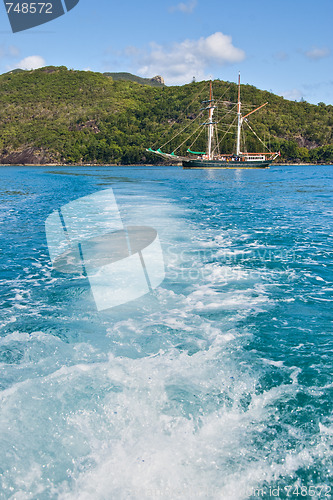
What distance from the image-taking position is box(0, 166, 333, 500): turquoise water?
308 centimetres

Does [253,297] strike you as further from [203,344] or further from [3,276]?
[3,276]

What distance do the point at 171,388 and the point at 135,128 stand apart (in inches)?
7425

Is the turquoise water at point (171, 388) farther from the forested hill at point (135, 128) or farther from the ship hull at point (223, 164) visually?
the forested hill at point (135, 128)

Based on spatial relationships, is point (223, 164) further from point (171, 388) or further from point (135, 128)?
point (135, 128)

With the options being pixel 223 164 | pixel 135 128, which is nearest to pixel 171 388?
pixel 223 164

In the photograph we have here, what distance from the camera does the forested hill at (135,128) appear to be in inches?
6309

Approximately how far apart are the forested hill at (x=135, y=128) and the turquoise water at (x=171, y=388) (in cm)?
13976

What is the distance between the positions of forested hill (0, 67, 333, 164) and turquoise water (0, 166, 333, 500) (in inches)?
5502

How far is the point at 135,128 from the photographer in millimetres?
181000

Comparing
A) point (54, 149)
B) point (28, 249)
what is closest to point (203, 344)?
point (28, 249)

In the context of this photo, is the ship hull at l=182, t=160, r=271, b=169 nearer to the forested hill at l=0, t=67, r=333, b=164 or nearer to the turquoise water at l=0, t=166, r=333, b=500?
the forested hill at l=0, t=67, r=333, b=164

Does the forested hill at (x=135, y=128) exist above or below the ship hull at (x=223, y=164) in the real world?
above

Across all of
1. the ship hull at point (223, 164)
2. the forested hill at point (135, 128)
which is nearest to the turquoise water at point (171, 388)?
the ship hull at point (223, 164)

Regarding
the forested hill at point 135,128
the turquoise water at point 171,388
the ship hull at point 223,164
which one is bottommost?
the turquoise water at point 171,388
